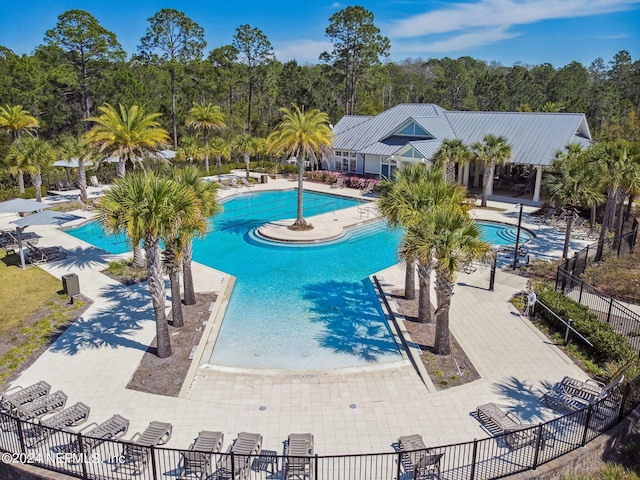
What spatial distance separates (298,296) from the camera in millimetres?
19109

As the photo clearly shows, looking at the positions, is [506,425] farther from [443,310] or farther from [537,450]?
[443,310]

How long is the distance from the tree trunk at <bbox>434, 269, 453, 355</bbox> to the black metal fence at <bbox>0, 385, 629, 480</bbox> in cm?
378

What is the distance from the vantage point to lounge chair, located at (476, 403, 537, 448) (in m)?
10.0

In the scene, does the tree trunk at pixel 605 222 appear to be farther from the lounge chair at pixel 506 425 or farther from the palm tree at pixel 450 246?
the lounge chair at pixel 506 425

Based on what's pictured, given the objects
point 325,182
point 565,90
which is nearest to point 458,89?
point 565,90

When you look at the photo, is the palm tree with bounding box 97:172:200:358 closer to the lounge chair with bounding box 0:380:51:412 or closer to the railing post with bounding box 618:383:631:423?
the lounge chair with bounding box 0:380:51:412

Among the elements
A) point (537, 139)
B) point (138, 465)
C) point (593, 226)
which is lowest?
point (138, 465)

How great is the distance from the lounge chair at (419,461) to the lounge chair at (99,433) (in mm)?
6048

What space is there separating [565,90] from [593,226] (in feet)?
184

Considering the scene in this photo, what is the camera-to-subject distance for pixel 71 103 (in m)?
49.1

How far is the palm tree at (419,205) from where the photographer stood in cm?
1351

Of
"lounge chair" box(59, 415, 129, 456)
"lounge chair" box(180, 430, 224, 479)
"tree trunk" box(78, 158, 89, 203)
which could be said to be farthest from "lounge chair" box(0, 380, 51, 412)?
"tree trunk" box(78, 158, 89, 203)

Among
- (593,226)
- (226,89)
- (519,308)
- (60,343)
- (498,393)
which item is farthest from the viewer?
(226,89)

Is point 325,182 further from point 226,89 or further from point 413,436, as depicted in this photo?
point 413,436
